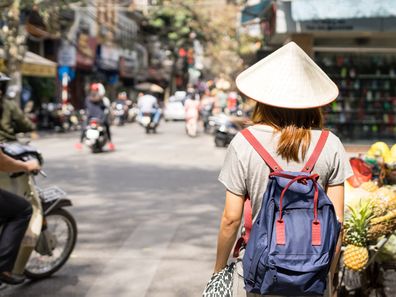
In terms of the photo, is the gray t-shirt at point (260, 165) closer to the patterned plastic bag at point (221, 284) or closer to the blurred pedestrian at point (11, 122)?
the patterned plastic bag at point (221, 284)

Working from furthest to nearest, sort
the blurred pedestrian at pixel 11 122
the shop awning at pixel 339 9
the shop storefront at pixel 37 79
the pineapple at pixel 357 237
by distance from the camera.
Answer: the shop storefront at pixel 37 79
the shop awning at pixel 339 9
the blurred pedestrian at pixel 11 122
the pineapple at pixel 357 237

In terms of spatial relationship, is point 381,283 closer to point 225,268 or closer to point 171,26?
point 225,268

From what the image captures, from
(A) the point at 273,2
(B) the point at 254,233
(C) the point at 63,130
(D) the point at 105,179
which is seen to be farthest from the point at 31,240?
(C) the point at 63,130

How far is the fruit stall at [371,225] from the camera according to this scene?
3.85 metres

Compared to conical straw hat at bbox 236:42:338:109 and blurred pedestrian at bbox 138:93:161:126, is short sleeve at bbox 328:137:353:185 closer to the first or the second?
conical straw hat at bbox 236:42:338:109

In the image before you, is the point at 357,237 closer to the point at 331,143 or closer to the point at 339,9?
the point at 331,143

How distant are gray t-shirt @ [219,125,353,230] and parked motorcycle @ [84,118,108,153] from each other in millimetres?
13864

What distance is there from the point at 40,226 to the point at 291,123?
2.88 meters

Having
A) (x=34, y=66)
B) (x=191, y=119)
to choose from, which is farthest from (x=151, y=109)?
(x=34, y=66)

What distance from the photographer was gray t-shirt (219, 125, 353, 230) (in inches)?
106

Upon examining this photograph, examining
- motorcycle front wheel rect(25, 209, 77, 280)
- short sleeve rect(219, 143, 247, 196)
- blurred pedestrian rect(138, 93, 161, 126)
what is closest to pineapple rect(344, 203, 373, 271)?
short sleeve rect(219, 143, 247, 196)

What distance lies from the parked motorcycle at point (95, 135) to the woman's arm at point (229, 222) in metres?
13.8

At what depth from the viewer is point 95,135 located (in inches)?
646

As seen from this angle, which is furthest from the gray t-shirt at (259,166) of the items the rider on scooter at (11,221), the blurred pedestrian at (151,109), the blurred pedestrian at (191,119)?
the blurred pedestrian at (151,109)
